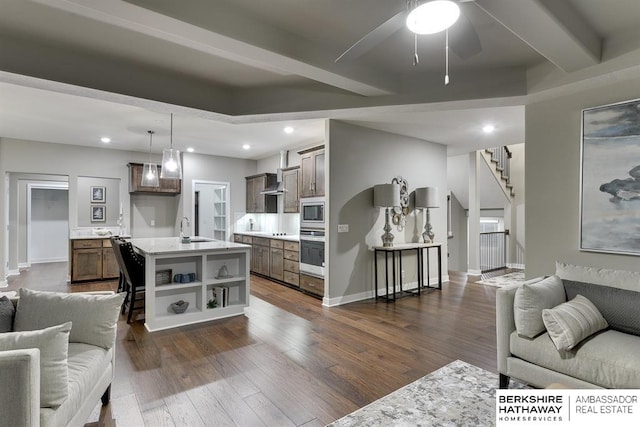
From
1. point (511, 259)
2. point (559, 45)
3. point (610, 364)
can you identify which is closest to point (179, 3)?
point (559, 45)

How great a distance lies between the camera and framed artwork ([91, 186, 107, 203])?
7367 mm

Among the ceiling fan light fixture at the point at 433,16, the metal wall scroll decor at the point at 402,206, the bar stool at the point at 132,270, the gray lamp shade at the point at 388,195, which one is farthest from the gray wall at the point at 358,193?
the ceiling fan light fixture at the point at 433,16

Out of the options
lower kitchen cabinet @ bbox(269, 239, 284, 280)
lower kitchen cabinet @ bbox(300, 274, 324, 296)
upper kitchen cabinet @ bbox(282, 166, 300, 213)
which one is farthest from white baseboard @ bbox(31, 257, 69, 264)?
lower kitchen cabinet @ bbox(300, 274, 324, 296)

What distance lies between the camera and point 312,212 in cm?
519

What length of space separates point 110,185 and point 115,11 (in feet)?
22.5

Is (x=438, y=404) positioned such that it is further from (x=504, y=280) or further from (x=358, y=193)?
(x=504, y=280)

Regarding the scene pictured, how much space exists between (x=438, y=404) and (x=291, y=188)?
463 centimetres

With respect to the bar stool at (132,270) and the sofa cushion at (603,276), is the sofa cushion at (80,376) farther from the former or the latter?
the sofa cushion at (603,276)

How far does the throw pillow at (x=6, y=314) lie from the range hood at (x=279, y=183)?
4.79 metres

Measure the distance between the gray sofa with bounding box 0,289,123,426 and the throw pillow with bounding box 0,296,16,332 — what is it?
0.03 meters

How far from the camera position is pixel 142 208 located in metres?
7.11

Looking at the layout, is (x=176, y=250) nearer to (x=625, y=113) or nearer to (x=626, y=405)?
(x=626, y=405)

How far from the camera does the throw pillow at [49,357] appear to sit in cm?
139

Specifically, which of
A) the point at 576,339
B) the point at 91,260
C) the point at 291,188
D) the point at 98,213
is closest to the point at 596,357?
the point at 576,339
